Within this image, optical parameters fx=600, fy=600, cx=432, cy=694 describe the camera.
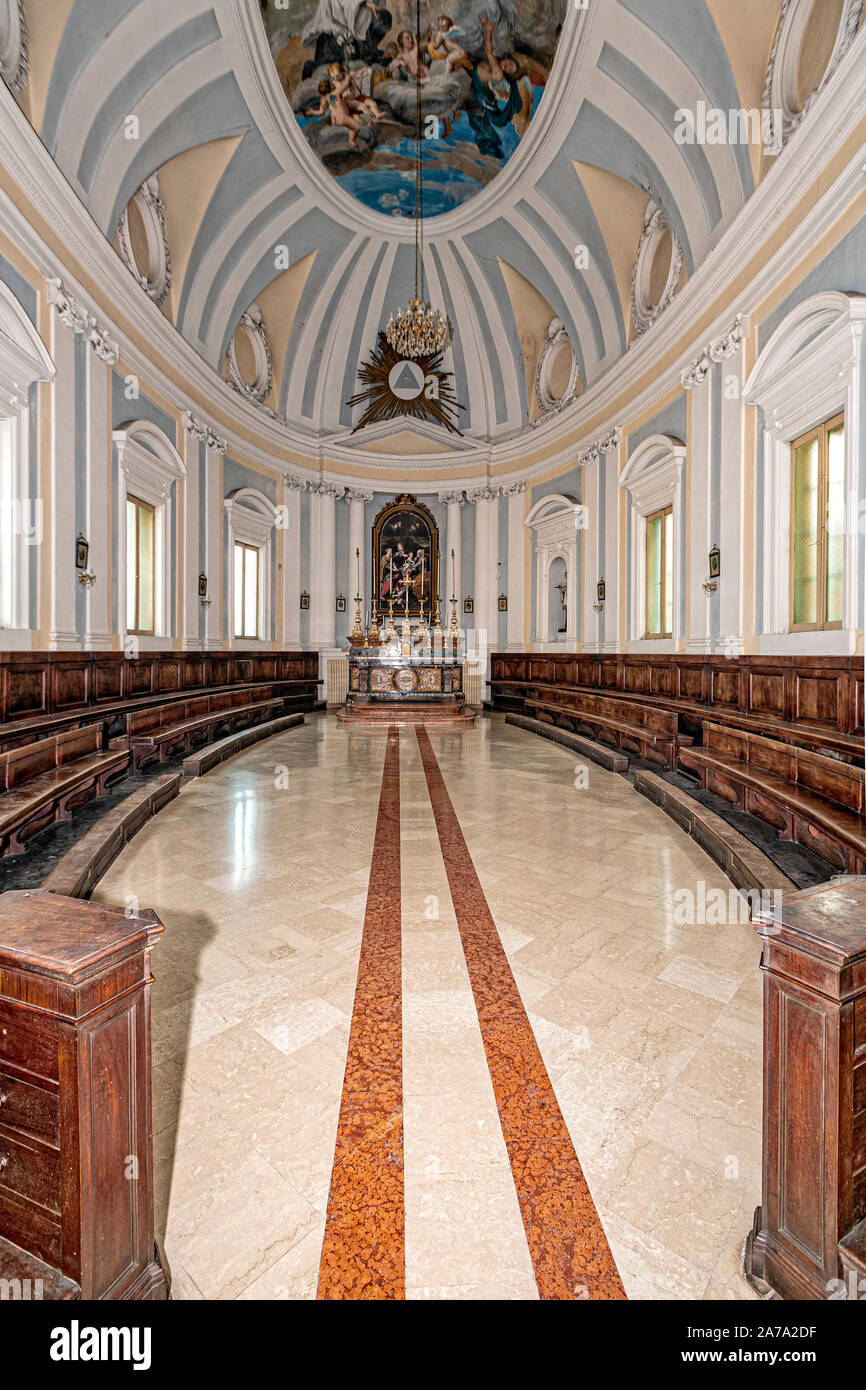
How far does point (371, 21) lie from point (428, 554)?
10306 millimetres

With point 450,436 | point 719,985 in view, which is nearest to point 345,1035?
point 719,985

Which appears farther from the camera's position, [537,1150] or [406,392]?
[406,392]

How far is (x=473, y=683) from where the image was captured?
54.7ft

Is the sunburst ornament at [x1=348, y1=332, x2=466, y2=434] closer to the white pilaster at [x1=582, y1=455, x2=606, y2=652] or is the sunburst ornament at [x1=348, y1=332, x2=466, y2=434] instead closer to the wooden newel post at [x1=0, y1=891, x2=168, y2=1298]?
the white pilaster at [x1=582, y1=455, x2=606, y2=652]

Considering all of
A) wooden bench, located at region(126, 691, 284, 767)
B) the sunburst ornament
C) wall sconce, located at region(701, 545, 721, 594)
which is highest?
the sunburst ornament

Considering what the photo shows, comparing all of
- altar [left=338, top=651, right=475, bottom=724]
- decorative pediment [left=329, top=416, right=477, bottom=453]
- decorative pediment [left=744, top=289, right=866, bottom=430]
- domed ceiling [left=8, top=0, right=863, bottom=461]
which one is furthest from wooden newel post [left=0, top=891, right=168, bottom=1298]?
decorative pediment [left=329, top=416, right=477, bottom=453]

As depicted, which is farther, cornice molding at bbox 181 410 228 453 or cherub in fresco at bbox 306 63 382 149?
cornice molding at bbox 181 410 228 453

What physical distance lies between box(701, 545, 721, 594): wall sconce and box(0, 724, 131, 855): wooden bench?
309 inches

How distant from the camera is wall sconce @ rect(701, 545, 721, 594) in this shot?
852cm

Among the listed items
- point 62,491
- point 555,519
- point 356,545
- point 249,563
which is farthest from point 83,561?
point 555,519

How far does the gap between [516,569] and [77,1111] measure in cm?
1610

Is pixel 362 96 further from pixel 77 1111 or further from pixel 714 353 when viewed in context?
pixel 77 1111

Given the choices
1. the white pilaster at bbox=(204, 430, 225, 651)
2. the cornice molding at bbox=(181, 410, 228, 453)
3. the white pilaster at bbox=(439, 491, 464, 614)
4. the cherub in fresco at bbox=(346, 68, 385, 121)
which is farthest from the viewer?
the white pilaster at bbox=(439, 491, 464, 614)

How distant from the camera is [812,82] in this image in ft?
21.1
